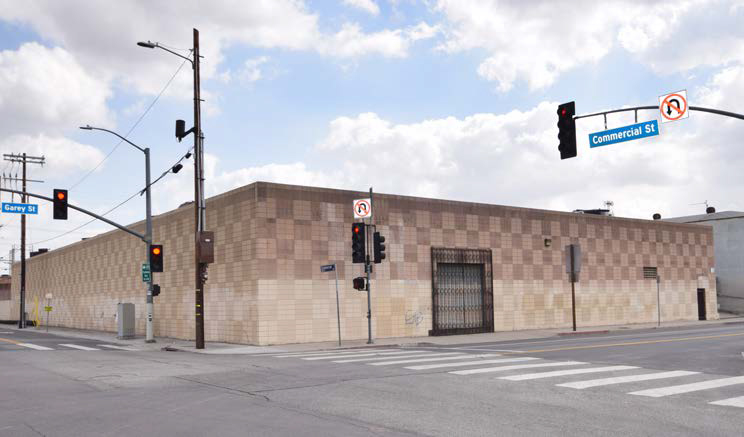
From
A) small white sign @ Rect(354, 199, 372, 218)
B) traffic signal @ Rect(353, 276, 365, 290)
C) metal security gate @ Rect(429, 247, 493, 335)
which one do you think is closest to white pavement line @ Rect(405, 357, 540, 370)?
traffic signal @ Rect(353, 276, 365, 290)

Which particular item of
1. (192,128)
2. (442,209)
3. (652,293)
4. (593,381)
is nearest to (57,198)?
(192,128)

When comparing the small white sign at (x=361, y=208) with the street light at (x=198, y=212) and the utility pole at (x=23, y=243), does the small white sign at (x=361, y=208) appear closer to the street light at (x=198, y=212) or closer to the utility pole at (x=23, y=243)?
the street light at (x=198, y=212)

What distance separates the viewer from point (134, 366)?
726 inches

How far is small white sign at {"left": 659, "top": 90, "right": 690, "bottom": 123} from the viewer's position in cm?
1850

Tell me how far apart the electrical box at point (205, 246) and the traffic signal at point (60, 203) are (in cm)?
579

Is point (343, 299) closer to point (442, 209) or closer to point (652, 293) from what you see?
point (442, 209)

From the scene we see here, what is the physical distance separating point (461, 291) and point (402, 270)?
4089 millimetres

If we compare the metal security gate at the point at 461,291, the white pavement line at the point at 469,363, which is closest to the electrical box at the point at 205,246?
the metal security gate at the point at 461,291

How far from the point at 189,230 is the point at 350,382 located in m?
22.1

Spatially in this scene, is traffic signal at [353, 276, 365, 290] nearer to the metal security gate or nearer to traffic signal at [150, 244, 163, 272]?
the metal security gate

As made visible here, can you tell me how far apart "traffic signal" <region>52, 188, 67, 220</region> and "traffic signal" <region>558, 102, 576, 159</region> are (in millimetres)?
19485

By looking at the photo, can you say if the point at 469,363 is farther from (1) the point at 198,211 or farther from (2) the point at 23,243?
(2) the point at 23,243

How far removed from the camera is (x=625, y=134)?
19.9 m

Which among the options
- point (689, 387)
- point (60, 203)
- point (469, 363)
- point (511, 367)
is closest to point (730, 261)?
point (469, 363)
